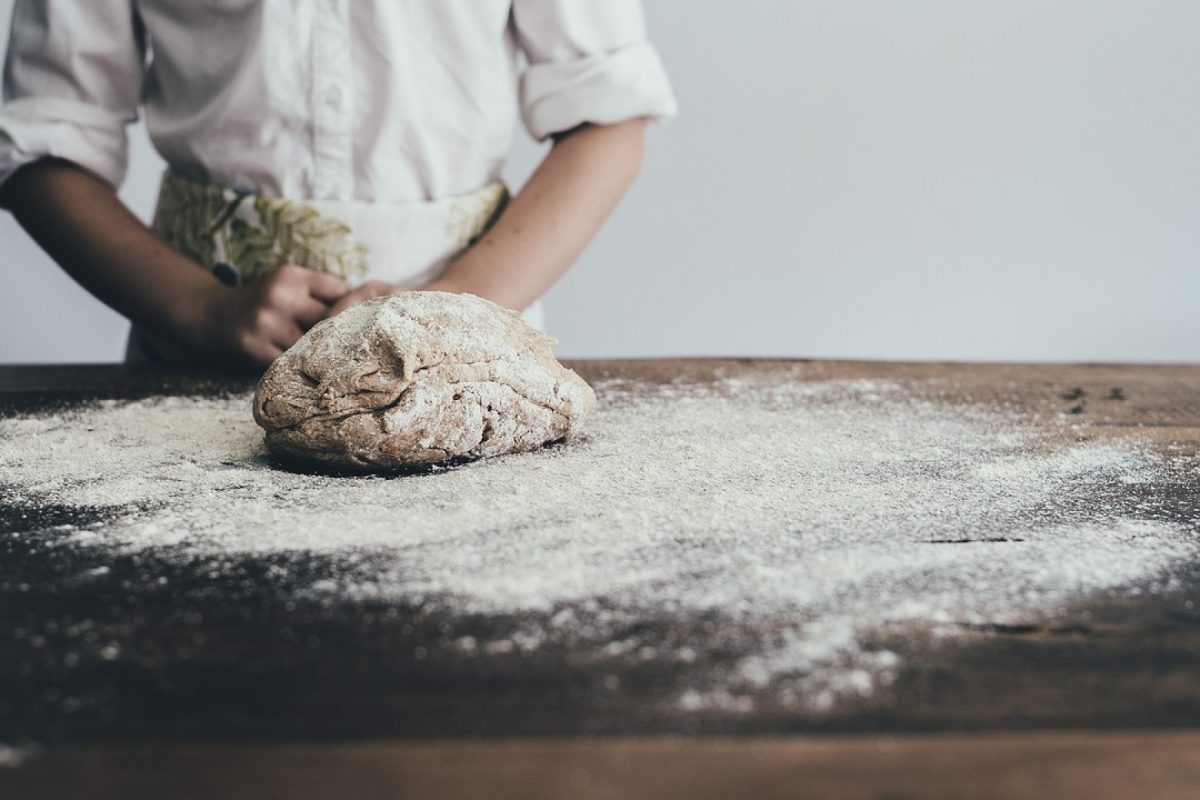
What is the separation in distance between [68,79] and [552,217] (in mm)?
600

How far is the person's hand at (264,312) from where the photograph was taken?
1064 mm

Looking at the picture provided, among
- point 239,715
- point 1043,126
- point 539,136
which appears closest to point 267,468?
point 239,715

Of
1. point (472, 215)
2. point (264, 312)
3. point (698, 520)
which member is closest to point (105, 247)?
point (264, 312)

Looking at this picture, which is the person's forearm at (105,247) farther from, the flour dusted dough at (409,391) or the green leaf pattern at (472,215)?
the flour dusted dough at (409,391)

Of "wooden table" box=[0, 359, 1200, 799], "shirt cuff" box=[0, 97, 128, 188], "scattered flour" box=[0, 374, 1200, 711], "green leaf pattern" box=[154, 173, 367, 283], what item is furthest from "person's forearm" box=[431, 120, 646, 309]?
"wooden table" box=[0, 359, 1200, 799]

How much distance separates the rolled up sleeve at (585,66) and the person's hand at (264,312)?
355 mm

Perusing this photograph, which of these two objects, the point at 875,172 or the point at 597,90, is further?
the point at 875,172

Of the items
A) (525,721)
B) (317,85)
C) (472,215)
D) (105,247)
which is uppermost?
(317,85)

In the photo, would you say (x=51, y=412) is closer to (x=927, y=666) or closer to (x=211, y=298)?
(x=211, y=298)

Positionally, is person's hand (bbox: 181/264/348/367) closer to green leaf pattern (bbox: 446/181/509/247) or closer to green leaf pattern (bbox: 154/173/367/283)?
green leaf pattern (bbox: 154/173/367/283)

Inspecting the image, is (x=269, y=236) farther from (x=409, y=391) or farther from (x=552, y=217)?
(x=409, y=391)

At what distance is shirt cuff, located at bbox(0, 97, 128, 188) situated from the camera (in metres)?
1.21

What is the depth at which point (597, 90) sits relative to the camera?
1.26 m

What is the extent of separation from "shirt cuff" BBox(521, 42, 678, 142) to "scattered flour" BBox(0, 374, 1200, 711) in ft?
1.47
